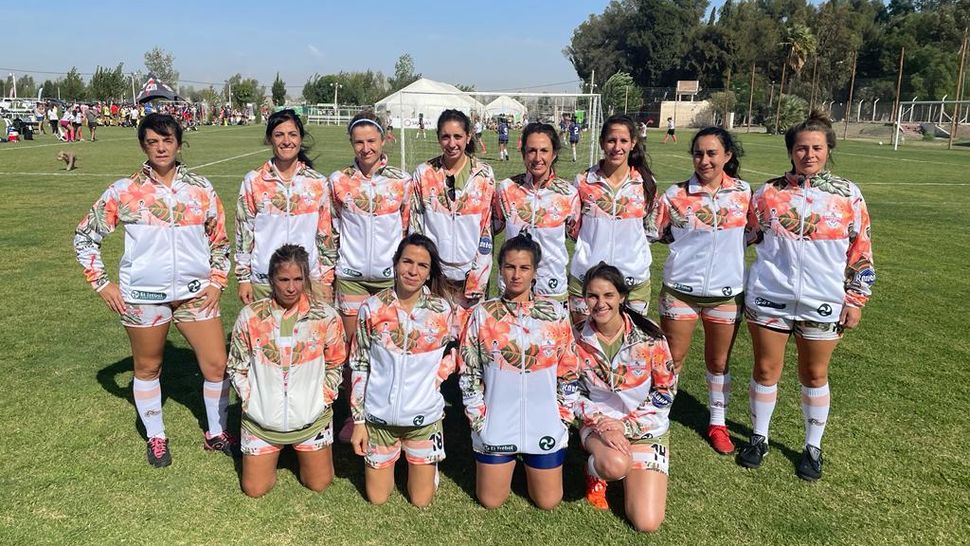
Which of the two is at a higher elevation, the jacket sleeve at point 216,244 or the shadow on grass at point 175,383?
the jacket sleeve at point 216,244

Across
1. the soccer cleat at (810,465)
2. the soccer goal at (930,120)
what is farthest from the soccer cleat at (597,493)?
the soccer goal at (930,120)

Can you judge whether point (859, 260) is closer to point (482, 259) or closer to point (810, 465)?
point (810, 465)

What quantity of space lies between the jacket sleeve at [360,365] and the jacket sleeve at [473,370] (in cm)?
53

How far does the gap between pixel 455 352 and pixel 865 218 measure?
2.52 m

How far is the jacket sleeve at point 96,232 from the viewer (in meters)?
3.65

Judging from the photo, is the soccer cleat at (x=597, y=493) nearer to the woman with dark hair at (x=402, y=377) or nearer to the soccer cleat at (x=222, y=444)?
the woman with dark hair at (x=402, y=377)

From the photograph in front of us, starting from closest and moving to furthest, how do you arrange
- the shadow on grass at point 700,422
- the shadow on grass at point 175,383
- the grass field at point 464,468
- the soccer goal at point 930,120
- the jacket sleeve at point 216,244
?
the grass field at point 464,468
the jacket sleeve at point 216,244
the shadow on grass at point 700,422
the shadow on grass at point 175,383
the soccer goal at point 930,120

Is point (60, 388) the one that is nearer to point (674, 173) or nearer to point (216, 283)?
point (216, 283)

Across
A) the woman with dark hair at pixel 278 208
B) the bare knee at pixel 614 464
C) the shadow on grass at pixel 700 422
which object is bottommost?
the shadow on grass at pixel 700 422

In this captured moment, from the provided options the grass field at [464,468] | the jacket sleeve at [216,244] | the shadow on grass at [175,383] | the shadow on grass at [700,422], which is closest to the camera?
the grass field at [464,468]

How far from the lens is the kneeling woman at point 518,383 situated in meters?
3.48

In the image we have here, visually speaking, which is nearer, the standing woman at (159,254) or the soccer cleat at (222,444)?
the standing woman at (159,254)

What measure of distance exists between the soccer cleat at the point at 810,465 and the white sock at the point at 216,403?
3.61 m

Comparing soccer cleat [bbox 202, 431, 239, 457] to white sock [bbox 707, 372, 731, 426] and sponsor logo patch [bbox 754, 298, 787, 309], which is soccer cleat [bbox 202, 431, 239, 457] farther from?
sponsor logo patch [bbox 754, 298, 787, 309]
